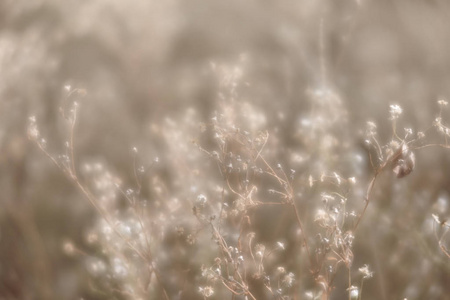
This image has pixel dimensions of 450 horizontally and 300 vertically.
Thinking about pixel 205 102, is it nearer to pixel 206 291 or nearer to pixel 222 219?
pixel 222 219

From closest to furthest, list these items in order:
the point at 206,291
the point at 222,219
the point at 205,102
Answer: the point at 206,291 → the point at 222,219 → the point at 205,102

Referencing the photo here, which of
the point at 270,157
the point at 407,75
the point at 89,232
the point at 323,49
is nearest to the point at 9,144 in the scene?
the point at 89,232

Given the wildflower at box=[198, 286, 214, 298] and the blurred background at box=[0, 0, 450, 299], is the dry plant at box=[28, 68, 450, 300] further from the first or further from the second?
the wildflower at box=[198, 286, 214, 298]

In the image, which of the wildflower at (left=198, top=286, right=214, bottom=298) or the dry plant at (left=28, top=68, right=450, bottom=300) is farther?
the dry plant at (left=28, top=68, right=450, bottom=300)

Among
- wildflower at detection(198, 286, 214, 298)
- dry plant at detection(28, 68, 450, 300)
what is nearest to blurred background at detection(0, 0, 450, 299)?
dry plant at detection(28, 68, 450, 300)

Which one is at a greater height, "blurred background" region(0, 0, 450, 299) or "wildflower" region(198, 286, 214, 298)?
"blurred background" region(0, 0, 450, 299)

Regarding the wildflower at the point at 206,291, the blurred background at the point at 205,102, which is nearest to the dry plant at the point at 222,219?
the blurred background at the point at 205,102

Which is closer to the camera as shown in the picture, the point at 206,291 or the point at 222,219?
the point at 206,291

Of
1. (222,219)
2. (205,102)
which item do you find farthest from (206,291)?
(205,102)
